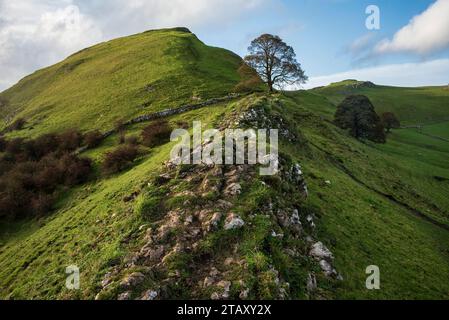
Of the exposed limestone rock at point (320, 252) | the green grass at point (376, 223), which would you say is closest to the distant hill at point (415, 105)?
the green grass at point (376, 223)

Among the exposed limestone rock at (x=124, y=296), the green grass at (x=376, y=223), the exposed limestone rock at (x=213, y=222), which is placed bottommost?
the green grass at (x=376, y=223)

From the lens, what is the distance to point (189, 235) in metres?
15.9

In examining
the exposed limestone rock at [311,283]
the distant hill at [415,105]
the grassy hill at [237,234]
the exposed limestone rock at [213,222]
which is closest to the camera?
the grassy hill at [237,234]

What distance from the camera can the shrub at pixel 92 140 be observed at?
41281 mm

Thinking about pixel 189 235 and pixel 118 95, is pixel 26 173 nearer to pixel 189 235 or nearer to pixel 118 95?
pixel 189 235

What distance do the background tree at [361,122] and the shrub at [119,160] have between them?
45.7 meters

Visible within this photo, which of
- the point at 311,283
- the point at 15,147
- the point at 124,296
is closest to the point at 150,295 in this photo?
the point at 124,296

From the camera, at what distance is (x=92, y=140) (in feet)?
136

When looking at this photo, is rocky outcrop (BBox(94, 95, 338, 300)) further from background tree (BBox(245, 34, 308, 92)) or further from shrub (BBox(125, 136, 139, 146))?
background tree (BBox(245, 34, 308, 92))

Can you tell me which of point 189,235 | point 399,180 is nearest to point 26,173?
point 189,235

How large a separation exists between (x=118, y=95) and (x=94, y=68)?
25965 millimetres

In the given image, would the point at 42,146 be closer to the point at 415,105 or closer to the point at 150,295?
the point at 150,295

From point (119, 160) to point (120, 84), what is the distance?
38.4 meters

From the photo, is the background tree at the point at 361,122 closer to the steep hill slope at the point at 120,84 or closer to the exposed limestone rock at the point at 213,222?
the steep hill slope at the point at 120,84
